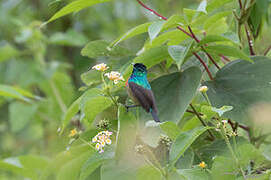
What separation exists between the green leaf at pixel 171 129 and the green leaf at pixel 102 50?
363 millimetres

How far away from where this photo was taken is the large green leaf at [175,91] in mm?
944

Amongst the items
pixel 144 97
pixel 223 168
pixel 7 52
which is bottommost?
pixel 223 168

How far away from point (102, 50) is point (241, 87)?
382 millimetres

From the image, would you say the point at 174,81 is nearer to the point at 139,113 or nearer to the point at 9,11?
the point at 139,113

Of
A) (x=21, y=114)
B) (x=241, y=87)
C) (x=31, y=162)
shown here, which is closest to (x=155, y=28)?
(x=241, y=87)

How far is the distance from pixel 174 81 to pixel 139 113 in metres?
0.12

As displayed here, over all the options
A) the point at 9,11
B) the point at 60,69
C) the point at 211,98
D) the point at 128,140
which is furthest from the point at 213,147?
the point at 9,11

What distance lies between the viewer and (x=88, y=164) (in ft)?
2.82

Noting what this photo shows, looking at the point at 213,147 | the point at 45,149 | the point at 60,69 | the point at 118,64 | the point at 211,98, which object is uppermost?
the point at 60,69

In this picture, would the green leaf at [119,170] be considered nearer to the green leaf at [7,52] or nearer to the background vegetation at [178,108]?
the background vegetation at [178,108]

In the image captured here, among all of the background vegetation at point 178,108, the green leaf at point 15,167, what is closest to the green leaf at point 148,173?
the background vegetation at point 178,108

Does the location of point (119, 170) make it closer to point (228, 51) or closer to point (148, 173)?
point (148, 173)

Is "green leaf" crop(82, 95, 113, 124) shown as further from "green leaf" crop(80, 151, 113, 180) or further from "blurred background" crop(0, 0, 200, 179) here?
"blurred background" crop(0, 0, 200, 179)

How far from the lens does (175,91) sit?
1.00 m
